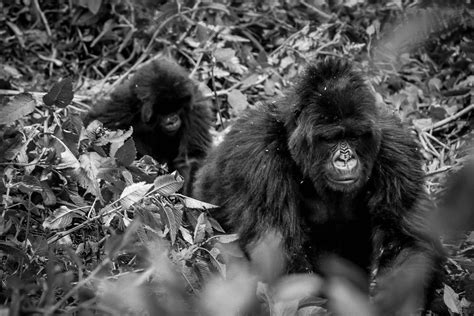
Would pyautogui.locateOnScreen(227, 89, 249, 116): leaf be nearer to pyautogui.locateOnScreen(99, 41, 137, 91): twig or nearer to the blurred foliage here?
the blurred foliage

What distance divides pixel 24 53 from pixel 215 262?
516 cm

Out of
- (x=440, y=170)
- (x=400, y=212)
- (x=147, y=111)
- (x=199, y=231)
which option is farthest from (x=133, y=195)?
(x=147, y=111)

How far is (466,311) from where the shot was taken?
411cm

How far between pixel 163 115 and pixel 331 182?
275 cm

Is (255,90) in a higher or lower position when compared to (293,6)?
lower

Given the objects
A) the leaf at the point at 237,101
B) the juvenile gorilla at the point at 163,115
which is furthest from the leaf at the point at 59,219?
the leaf at the point at 237,101

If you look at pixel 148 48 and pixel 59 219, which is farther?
pixel 148 48

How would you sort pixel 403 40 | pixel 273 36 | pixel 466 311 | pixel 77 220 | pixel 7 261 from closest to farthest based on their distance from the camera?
pixel 403 40 < pixel 7 261 < pixel 466 311 < pixel 77 220 < pixel 273 36

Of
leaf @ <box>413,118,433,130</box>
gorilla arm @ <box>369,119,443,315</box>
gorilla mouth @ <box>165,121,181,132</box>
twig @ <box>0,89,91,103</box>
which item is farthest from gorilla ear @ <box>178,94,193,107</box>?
gorilla arm @ <box>369,119,443,315</box>

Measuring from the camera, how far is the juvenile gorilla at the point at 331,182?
430 cm

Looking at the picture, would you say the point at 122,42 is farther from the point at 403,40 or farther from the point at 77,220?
the point at 403,40

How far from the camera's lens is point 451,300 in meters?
4.16

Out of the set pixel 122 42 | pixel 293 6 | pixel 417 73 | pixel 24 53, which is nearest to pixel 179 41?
pixel 122 42

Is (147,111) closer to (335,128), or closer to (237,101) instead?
(237,101)
